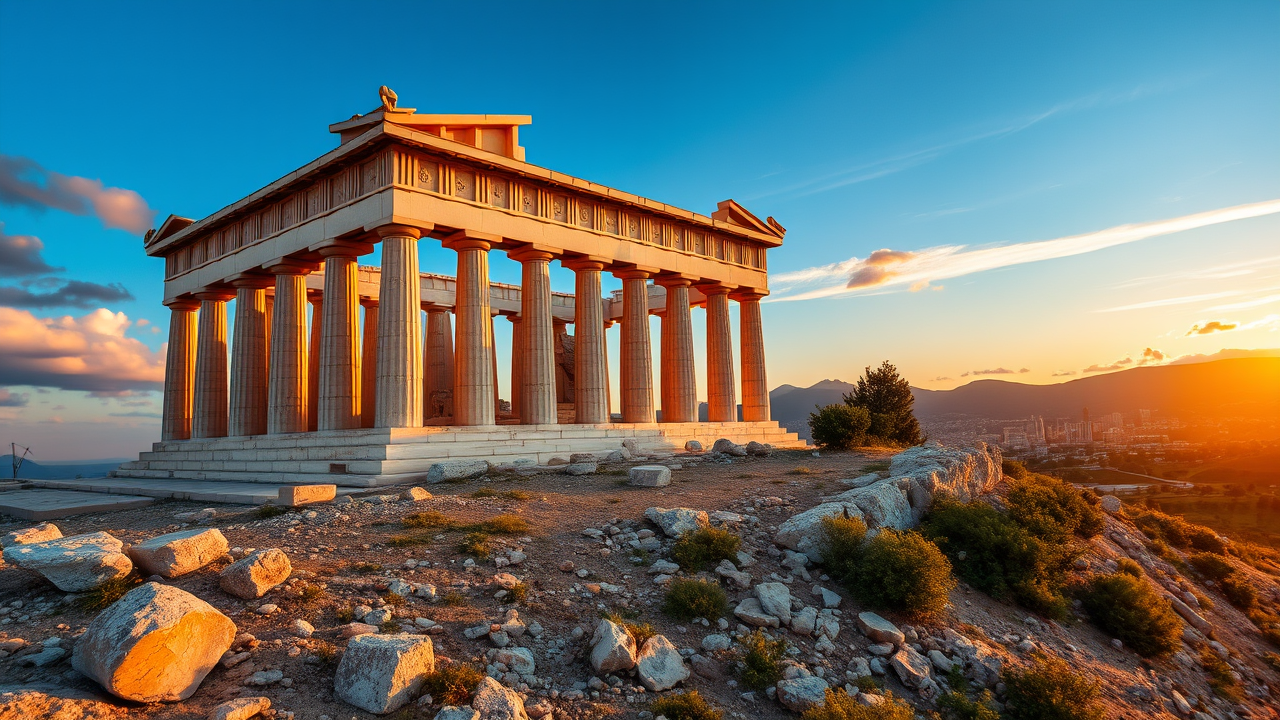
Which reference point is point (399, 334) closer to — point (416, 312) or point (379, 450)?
point (416, 312)

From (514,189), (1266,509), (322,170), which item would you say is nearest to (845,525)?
(514,189)

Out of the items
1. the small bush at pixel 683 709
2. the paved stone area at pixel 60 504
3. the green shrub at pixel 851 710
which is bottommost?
the green shrub at pixel 851 710

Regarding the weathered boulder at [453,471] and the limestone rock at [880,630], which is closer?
the limestone rock at [880,630]

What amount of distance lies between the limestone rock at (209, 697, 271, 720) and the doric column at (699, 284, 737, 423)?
1068 inches

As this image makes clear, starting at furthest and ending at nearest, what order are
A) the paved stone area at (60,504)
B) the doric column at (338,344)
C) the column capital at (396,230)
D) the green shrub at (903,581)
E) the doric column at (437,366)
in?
the doric column at (437,366), the doric column at (338,344), the column capital at (396,230), the paved stone area at (60,504), the green shrub at (903,581)

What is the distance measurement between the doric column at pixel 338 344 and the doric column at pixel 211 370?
9286 mm

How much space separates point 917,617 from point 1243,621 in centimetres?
1640

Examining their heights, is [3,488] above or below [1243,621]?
above

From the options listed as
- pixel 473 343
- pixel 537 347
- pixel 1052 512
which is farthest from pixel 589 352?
pixel 1052 512

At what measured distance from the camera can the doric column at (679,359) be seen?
1241 inches

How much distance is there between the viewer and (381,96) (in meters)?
23.0

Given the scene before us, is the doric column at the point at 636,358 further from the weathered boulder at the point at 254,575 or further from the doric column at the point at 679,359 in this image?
the weathered boulder at the point at 254,575

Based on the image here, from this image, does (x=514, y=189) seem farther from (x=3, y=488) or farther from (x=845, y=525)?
(x=3, y=488)

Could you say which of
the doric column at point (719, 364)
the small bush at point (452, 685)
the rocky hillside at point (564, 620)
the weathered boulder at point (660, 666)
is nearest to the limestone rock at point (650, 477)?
the rocky hillside at point (564, 620)
